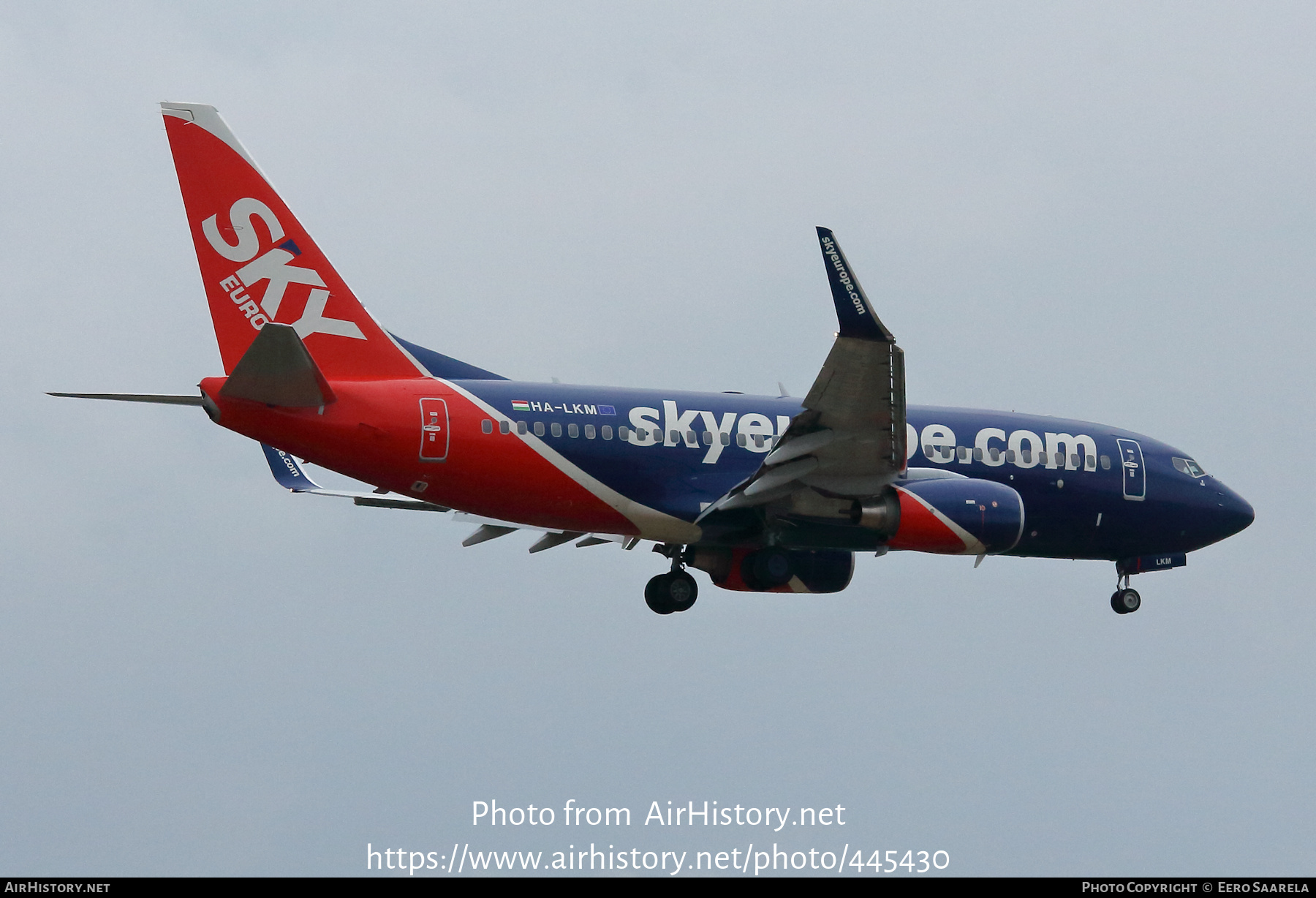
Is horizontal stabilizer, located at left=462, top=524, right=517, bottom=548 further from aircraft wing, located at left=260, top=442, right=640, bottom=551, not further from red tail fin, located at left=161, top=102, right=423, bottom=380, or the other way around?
red tail fin, located at left=161, top=102, right=423, bottom=380

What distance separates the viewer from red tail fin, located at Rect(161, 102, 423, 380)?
79.8 ft

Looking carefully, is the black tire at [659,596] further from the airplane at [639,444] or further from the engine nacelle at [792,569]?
the engine nacelle at [792,569]

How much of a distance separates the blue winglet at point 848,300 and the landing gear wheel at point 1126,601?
10.8 meters

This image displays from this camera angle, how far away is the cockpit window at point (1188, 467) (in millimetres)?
30484

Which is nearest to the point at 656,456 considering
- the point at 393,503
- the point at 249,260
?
the point at 393,503

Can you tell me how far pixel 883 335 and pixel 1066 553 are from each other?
30.8 ft

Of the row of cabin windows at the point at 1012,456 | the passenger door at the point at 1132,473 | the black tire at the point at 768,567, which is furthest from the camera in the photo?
the passenger door at the point at 1132,473

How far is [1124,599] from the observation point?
30344 mm

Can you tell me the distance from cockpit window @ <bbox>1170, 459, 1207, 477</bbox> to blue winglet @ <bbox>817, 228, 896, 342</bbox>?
35.2 ft

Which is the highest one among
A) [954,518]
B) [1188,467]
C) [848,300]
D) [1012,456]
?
[848,300]

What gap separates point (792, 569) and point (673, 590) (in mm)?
2268

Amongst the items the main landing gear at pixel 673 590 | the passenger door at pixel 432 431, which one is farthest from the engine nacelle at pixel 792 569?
the passenger door at pixel 432 431

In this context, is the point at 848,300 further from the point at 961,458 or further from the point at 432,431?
the point at 961,458

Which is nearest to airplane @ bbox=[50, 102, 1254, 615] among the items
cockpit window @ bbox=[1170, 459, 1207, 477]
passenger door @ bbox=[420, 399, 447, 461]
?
passenger door @ bbox=[420, 399, 447, 461]
